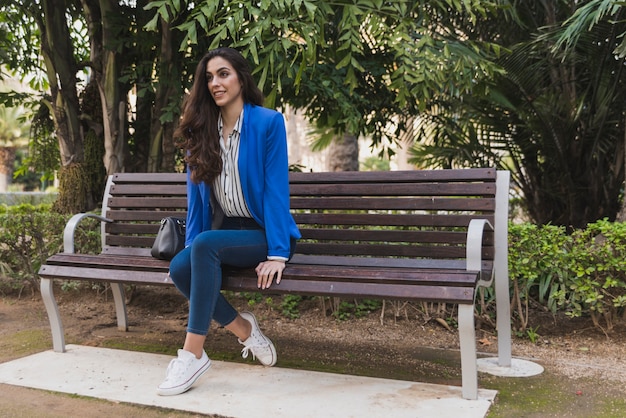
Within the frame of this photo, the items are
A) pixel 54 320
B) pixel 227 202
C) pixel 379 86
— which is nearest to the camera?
pixel 227 202

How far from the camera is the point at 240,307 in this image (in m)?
4.86

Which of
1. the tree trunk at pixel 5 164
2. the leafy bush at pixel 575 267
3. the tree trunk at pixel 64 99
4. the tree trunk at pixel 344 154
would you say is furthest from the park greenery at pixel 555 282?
the tree trunk at pixel 5 164

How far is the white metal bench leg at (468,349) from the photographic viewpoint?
283 cm

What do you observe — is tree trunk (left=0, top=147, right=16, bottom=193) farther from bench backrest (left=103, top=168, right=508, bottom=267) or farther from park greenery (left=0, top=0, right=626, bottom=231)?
bench backrest (left=103, top=168, right=508, bottom=267)

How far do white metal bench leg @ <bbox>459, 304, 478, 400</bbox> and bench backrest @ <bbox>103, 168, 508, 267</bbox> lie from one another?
62cm

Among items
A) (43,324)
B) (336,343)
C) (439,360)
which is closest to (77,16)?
(43,324)

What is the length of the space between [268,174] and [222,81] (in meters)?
0.52

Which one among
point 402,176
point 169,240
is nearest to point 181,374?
point 169,240

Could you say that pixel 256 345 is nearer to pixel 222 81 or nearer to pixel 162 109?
pixel 222 81

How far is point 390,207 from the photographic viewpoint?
143 inches

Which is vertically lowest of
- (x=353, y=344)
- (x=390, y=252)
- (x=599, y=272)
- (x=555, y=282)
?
(x=353, y=344)

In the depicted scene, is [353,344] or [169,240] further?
[353,344]

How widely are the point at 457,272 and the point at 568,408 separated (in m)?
0.78

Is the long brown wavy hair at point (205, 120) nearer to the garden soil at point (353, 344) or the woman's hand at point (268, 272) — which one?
the woman's hand at point (268, 272)
